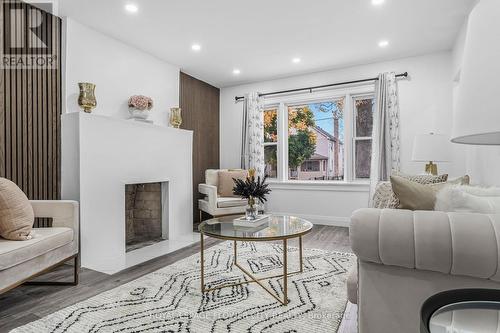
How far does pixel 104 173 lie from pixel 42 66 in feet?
4.07

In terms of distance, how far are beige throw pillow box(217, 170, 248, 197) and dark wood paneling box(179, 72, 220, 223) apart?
0.51 meters

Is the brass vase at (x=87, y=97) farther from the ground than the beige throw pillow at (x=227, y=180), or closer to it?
farther from the ground

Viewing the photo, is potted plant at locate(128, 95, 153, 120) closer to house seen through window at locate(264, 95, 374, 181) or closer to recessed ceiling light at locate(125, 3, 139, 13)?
recessed ceiling light at locate(125, 3, 139, 13)

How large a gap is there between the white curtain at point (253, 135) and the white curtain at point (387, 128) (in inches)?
75.6

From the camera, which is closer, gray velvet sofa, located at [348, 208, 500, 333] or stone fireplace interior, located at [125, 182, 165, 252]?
gray velvet sofa, located at [348, 208, 500, 333]

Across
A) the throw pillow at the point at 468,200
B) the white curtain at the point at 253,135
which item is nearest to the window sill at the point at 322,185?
the white curtain at the point at 253,135

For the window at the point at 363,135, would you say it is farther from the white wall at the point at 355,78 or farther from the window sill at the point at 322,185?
the white wall at the point at 355,78

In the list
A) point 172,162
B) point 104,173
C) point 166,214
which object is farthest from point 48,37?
point 166,214

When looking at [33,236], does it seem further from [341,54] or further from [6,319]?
[341,54]

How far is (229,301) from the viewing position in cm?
215

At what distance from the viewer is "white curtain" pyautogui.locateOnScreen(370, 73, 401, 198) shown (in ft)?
13.9

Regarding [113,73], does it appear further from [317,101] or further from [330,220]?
[330,220]

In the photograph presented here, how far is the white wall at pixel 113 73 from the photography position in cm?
322
